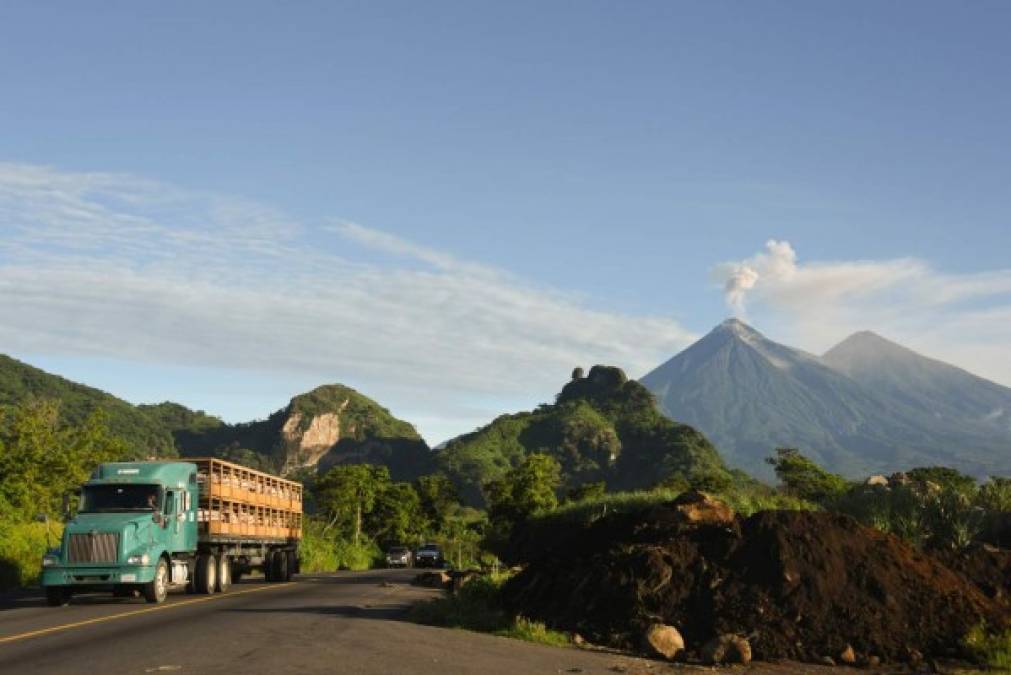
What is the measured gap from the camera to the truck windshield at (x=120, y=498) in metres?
25.8

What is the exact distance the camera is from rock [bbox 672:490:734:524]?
21969 mm

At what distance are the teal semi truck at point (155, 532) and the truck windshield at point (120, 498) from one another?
0.02m

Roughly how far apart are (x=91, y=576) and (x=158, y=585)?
5.74 feet

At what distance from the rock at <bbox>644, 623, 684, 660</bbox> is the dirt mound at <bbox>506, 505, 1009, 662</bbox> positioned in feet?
1.31

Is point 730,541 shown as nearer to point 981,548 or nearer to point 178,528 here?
point 981,548

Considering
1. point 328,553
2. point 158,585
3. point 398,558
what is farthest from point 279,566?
point 398,558

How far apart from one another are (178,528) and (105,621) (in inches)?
245

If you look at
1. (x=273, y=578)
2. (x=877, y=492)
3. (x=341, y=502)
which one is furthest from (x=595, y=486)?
(x=877, y=492)

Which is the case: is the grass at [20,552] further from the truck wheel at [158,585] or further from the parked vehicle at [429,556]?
the parked vehicle at [429,556]

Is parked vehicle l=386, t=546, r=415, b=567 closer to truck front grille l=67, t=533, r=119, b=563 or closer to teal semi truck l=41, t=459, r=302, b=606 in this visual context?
teal semi truck l=41, t=459, r=302, b=606

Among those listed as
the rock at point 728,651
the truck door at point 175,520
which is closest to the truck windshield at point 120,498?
the truck door at point 175,520

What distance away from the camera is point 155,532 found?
25375 mm

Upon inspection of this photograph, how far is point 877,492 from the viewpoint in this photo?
28.4 m

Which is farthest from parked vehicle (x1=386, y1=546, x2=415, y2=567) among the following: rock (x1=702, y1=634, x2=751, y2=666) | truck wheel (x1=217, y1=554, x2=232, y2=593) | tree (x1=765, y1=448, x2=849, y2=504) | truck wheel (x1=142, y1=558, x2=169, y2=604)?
rock (x1=702, y1=634, x2=751, y2=666)
